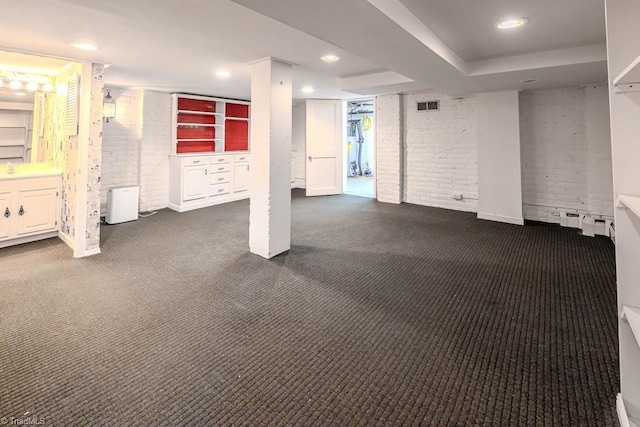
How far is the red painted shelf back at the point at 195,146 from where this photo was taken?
6612mm

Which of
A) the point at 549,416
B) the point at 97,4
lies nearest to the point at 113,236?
the point at 97,4

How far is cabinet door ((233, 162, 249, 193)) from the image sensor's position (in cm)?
717

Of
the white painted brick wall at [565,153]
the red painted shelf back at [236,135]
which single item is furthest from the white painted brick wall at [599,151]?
the red painted shelf back at [236,135]

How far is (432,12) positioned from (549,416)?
272cm

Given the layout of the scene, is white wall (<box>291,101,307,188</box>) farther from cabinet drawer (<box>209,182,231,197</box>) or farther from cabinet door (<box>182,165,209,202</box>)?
cabinet door (<box>182,165,209,202</box>)

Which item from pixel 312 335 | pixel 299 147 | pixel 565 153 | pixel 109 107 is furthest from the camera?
pixel 299 147

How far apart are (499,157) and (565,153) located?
0.92m

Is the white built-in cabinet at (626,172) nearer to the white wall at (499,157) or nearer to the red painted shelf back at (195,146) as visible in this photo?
the white wall at (499,157)

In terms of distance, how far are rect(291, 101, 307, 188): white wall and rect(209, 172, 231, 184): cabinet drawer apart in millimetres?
2463

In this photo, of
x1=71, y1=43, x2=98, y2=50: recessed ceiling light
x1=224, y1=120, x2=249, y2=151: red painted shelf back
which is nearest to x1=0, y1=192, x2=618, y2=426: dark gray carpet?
x1=71, y1=43, x2=98, y2=50: recessed ceiling light

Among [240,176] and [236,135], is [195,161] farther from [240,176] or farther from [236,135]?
[236,135]

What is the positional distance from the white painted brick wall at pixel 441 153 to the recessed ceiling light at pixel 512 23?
10.5 ft

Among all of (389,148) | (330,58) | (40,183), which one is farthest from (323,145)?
(40,183)

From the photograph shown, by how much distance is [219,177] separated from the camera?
682 centimetres
